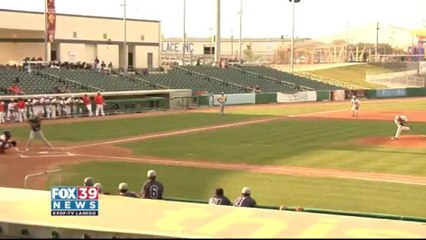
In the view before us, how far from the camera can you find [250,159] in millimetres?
22359

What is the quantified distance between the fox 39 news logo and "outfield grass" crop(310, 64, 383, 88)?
3329 inches

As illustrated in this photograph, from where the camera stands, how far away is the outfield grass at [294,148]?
21484 mm

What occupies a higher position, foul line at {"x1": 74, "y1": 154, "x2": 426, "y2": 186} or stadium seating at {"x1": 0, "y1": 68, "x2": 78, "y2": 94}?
stadium seating at {"x1": 0, "y1": 68, "x2": 78, "y2": 94}

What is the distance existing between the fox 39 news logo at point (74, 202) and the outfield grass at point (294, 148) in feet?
47.0

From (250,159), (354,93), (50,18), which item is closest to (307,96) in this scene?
(354,93)

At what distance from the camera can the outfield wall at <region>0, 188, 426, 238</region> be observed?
21.4ft

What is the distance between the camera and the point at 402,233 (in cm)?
685

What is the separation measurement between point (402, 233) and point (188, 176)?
1254 cm

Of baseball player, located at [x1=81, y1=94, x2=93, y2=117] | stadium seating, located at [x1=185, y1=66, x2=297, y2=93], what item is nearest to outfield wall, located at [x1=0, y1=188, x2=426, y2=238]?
baseball player, located at [x1=81, y1=94, x2=93, y2=117]

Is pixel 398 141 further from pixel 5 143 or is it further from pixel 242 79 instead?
pixel 242 79

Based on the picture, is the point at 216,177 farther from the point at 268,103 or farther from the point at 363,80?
the point at 363,80

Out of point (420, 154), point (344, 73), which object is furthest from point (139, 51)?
point (420, 154)

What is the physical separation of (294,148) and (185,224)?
18702 millimetres

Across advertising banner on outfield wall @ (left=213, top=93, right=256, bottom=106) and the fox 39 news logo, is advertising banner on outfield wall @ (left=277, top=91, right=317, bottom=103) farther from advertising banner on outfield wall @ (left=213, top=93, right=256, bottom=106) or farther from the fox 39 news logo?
the fox 39 news logo
